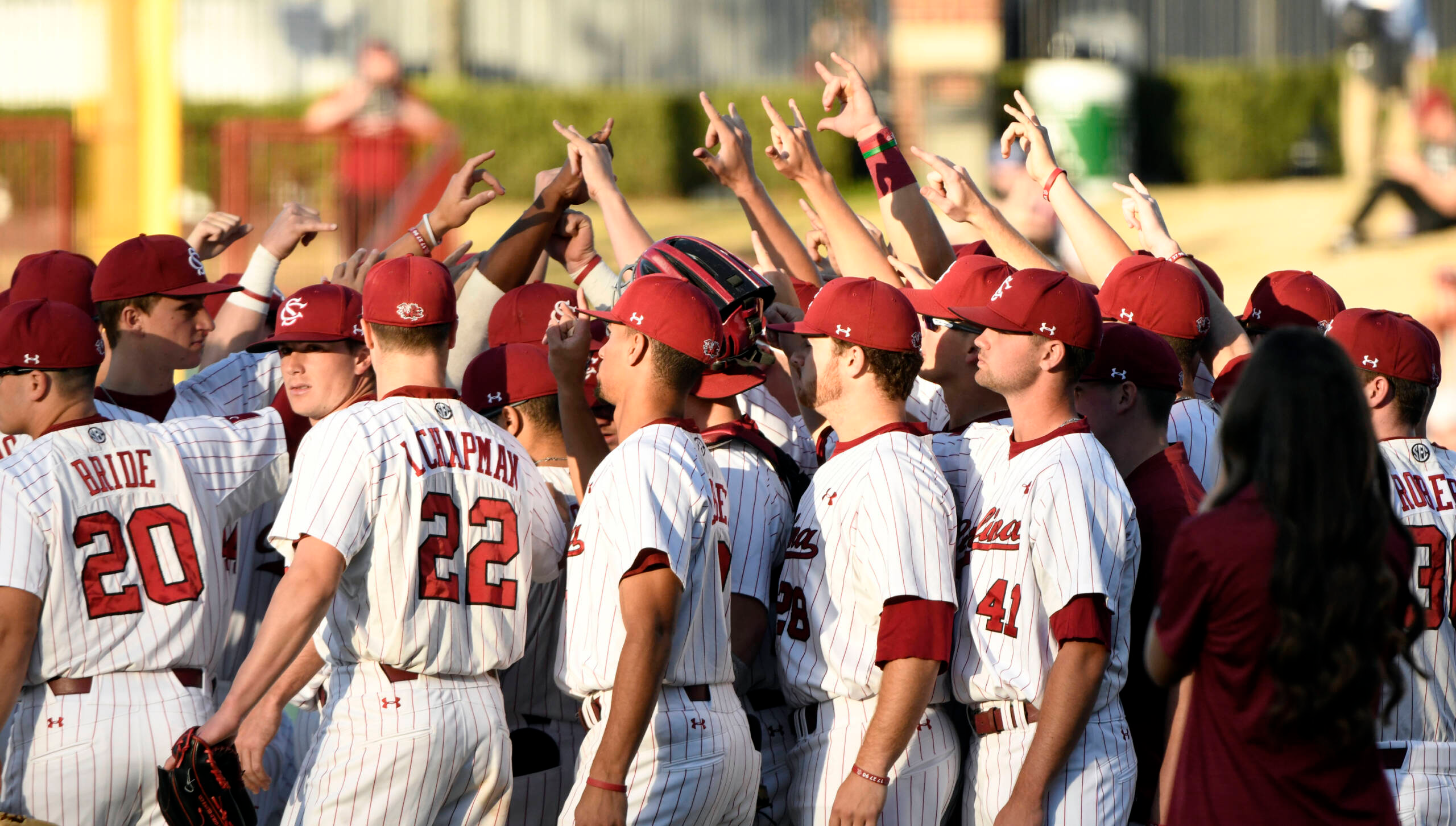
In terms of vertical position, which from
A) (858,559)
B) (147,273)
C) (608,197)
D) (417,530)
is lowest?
(858,559)

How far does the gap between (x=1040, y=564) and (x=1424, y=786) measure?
4.89ft

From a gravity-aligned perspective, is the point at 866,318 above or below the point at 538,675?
above

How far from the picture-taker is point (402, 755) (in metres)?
4.14

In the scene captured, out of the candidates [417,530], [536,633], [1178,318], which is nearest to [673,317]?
[417,530]

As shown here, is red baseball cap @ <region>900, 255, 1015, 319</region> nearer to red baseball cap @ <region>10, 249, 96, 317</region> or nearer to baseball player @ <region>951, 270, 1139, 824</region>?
baseball player @ <region>951, 270, 1139, 824</region>

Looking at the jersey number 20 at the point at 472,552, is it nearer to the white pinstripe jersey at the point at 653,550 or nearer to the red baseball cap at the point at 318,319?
the white pinstripe jersey at the point at 653,550

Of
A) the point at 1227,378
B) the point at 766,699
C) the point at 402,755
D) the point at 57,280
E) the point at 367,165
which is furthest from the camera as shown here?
the point at 367,165

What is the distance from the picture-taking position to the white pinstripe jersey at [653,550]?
396 cm

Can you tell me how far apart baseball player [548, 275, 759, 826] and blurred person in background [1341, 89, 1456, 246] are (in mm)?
17468

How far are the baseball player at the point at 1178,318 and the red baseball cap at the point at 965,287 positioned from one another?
2.03 feet

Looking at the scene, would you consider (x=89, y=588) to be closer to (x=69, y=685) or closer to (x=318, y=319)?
(x=69, y=685)

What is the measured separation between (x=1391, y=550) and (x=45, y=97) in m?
24.1

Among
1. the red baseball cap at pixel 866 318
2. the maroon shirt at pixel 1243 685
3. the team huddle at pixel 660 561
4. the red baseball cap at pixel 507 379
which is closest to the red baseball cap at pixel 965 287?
the team huddle at pixel 660 561

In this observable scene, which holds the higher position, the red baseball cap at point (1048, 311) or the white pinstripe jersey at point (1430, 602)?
the red baseball cap at point (1048, 311)
